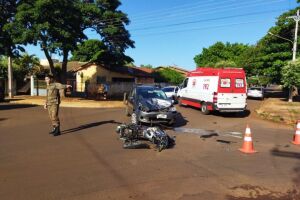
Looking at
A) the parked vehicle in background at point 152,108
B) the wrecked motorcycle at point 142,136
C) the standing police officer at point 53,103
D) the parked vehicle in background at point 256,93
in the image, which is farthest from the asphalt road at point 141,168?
the parked vehicle in background at point 256,93

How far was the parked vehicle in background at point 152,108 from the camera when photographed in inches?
534

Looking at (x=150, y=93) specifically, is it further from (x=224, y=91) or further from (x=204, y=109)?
(x=204, y=109)

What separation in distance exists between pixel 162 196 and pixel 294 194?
2.30 meters

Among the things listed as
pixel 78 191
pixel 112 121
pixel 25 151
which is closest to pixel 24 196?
pixel 78 191

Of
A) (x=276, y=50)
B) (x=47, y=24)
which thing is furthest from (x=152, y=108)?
(x=276, y=50)

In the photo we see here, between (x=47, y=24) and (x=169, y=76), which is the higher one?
(x=47, y=24)

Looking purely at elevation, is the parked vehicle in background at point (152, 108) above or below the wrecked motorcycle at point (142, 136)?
above

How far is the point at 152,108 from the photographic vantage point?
540 inches

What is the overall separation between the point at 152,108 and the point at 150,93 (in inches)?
62.3

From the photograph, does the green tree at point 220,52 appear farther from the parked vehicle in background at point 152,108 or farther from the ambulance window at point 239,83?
the parked vehicle in background at point 152,108

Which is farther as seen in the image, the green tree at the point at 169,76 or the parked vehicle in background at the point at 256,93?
the green tree at the point at 169,76

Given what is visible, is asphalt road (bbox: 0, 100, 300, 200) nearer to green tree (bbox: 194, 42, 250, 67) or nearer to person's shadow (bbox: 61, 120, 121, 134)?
person's shadow (bbox: 61, 120, 121, 134)

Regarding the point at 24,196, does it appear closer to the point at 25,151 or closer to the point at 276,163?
the point at 25,151

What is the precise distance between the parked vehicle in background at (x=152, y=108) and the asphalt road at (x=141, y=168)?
1.58 metres
